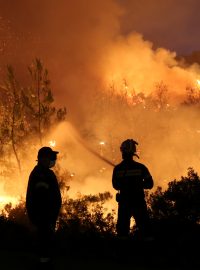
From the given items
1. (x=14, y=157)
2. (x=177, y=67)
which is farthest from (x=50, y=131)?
(x=177, y=67)

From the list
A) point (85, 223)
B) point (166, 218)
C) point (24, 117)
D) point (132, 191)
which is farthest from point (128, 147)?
point (24, 117)

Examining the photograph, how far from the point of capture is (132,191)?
607 cm

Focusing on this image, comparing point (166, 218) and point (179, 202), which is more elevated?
point (179, 202)

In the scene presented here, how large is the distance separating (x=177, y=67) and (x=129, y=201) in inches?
2638

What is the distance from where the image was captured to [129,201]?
6098mm

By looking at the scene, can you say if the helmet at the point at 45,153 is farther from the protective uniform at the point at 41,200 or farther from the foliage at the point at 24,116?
the foliage at the point at 24,116

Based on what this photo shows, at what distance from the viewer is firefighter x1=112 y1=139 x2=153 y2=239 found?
19.9 feet

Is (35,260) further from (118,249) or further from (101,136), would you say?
(101,136)

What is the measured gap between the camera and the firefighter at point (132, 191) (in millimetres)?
6055

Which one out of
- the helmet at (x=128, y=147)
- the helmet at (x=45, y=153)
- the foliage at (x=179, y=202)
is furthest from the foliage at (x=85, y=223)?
the helmet at (x=45, y=153)

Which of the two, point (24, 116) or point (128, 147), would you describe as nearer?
point (128, 147)

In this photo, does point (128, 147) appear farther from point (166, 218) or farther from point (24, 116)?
point (24, 116)

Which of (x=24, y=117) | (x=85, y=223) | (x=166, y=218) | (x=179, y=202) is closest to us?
(x=166, y=218)

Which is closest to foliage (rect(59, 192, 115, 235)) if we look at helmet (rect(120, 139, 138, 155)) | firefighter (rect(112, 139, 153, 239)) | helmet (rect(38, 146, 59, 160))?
firefighter (rect(112, 139, 153, 239))
